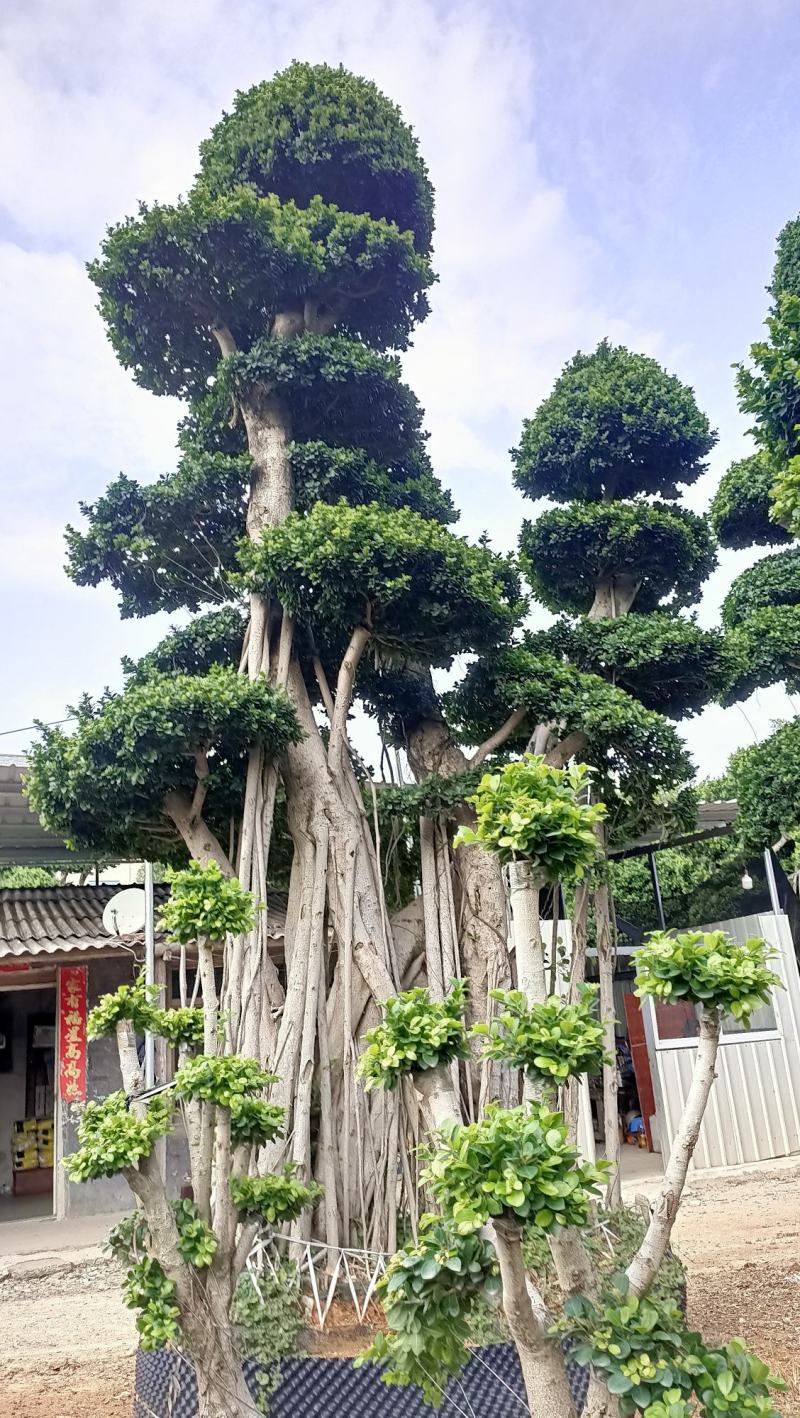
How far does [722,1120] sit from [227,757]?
17.5 ft

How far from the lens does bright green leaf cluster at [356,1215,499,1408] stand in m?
1.68

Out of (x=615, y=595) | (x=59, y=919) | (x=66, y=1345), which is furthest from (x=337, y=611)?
(x=59, y=919)

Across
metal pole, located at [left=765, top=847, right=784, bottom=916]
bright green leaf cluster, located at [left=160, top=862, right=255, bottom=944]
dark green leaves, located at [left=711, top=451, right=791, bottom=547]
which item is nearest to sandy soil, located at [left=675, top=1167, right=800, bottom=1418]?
metal pole, located at [left=765, top=847, right=784, bottom=916]

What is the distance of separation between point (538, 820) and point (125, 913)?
4604mm

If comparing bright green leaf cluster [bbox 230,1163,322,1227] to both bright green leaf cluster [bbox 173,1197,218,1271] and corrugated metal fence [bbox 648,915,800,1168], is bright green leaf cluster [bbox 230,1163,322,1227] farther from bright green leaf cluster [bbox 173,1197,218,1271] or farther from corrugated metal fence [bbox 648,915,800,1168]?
corrugated metal fence [bbox 648,915,800,1168]

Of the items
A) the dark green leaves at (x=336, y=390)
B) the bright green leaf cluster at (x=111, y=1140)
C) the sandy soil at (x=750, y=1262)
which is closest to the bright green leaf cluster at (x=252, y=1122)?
the bright green leaf cluster at (x=111, y=1140)

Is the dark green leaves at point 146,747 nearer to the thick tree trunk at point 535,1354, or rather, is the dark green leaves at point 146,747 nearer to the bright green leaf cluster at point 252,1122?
the bright green leaf cluster at point 252,1122

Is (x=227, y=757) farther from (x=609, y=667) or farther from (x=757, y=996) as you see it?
(x=757, y=996)

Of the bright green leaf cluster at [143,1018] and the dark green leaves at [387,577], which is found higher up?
the dark green leaves at [387,577]

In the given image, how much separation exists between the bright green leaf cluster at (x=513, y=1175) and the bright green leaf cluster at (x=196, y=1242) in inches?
42.9

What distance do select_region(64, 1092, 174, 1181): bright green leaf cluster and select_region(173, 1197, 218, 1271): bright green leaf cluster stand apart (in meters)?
0.27

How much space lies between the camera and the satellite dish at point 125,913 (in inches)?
227

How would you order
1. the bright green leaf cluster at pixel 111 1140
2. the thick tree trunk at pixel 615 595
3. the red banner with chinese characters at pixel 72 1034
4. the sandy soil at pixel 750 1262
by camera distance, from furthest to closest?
the red banner with chinese characters at pixel 72 1034 → the thick tree trunk at pixel 615 595 → the sandy soil at pixel 750 1262 → the bright green leaf cluster at pixel 111 1140

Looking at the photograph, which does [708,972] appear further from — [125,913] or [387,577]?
[125,913]
